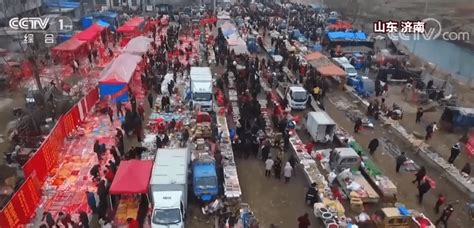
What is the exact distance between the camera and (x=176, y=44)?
3719 centimetres

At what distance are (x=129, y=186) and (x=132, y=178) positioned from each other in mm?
408

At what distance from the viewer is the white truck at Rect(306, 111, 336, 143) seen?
747 inches

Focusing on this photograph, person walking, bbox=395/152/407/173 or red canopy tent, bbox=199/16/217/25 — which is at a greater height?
red canopy tent, bbox=199/16/217/25

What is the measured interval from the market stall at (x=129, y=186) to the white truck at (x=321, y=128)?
8.51 meters

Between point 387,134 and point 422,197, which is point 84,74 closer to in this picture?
point 387,134

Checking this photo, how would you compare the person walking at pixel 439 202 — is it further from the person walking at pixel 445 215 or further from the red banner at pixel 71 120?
the red banner at pixel 71 120

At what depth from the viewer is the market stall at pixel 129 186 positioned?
43.8 feet

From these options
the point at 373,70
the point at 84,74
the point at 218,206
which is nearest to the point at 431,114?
the point at 373,70

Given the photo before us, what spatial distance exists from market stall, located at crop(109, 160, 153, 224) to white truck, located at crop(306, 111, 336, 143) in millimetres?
8513

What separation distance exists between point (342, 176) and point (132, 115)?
10455 mm

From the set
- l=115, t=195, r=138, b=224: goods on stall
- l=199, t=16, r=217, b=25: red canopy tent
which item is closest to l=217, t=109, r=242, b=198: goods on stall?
l=115, t=195, r=138, b=224: goods on stall

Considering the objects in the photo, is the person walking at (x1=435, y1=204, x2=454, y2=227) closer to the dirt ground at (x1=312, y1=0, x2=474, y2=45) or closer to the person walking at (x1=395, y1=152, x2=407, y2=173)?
the person walking at (x1=395, y1=152, x2=407, y2=173)

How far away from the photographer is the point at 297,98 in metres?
23.2

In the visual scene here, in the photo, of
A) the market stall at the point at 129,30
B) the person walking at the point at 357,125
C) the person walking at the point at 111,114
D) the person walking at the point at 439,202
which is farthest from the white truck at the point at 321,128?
the market stall at the point at 129,30
